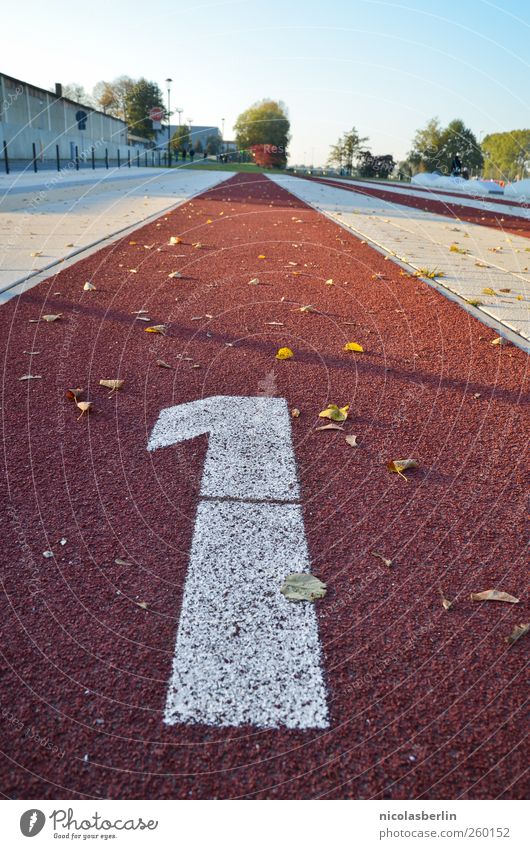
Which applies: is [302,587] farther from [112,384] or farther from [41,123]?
[41,123]

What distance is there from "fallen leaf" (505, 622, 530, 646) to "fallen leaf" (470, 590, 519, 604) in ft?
0.34

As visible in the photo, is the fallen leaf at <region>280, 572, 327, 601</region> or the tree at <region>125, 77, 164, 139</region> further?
the tree at <region>125, 77, 164, 139</region>

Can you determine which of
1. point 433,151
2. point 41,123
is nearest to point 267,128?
point 41,123

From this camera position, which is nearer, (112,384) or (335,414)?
(335,414)

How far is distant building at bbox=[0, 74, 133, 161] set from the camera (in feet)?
115

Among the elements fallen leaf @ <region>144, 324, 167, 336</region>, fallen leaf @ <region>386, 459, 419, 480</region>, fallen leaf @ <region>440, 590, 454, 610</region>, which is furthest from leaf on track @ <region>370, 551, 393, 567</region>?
fallen leaf @ <region>144, 324, 167, 336</region>

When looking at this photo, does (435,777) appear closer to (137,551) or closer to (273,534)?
(273,534)

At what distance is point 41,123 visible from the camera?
41.8 meters

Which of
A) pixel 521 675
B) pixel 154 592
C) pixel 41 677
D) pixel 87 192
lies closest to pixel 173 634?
pixel 154 592

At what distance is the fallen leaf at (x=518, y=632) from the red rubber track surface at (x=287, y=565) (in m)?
0.02

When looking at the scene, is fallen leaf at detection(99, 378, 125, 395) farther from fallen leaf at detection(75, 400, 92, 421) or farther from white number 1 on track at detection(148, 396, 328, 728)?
white number 1 on track at detection(148, 396, 328, 728)

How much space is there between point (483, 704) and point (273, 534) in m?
0.96

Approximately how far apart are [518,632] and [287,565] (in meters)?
0.78

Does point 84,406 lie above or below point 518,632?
above
